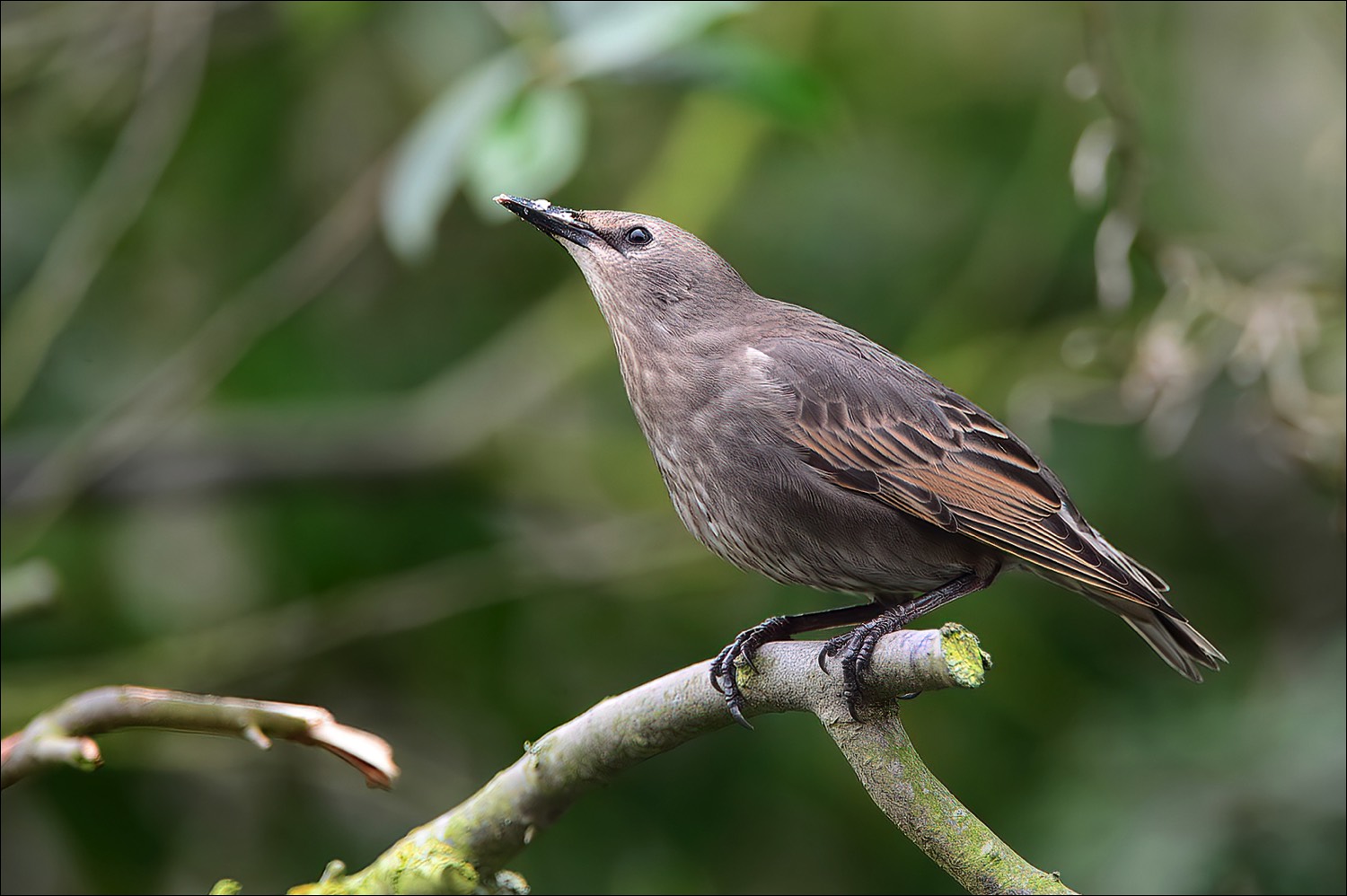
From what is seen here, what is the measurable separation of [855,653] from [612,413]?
3.61 metres

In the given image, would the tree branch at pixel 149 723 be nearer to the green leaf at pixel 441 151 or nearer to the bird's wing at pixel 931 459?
the bird's wing at pixel 931 459

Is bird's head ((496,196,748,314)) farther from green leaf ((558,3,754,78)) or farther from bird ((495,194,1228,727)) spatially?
green leaf ((558,3,754,78))

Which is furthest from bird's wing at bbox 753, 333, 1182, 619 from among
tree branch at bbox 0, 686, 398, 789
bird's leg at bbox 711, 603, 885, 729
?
tree branch at bbox 0, 686, 398, 789

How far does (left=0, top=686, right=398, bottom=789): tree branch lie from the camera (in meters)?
2.15

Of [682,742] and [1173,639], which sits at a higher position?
[682,742]

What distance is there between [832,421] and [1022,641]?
96.3 inches

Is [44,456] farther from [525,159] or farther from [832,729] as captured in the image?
[832,729]

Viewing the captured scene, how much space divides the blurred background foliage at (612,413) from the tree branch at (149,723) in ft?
9.56

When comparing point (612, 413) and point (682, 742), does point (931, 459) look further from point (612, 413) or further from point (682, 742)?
point (612, 413)

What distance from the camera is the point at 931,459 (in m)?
3.74

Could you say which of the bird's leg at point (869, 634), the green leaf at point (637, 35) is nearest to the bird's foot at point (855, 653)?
the bird's leg at point (869, 634)

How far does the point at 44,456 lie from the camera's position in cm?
555

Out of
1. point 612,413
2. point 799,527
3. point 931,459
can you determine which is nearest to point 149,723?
point 799,527

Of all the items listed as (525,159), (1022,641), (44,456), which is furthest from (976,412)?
(44,456)
